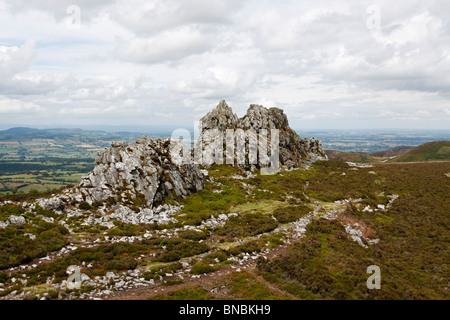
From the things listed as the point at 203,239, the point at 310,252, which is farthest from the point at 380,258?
the point at 203,239

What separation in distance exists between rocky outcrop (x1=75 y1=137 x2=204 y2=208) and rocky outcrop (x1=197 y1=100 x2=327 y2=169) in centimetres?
2874

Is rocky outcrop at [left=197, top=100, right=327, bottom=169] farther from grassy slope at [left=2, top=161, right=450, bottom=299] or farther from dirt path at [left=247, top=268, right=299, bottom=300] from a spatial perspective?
dirt path at [left=247, top=268, right=299, bottom=300]

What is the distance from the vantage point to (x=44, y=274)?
18812mm

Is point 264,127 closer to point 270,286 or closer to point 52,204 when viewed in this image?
point 52,204

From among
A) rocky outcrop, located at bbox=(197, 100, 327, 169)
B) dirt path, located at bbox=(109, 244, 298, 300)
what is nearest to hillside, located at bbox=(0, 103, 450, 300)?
dirt path, located at bbox=(109, 244, 298, 300)

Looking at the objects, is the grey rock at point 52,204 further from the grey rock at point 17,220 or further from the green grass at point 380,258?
the green grass at point 380,258

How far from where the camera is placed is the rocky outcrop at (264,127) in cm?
7969

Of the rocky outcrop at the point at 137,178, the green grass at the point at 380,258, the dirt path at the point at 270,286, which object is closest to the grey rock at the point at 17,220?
the rocky outcrop at the point at 137,178

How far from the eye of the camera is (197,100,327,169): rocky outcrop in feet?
261

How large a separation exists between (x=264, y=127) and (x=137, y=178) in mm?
64076

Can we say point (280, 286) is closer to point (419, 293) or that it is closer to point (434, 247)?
point (419, 293)

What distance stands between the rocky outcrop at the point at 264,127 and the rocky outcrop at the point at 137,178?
28.7 m
